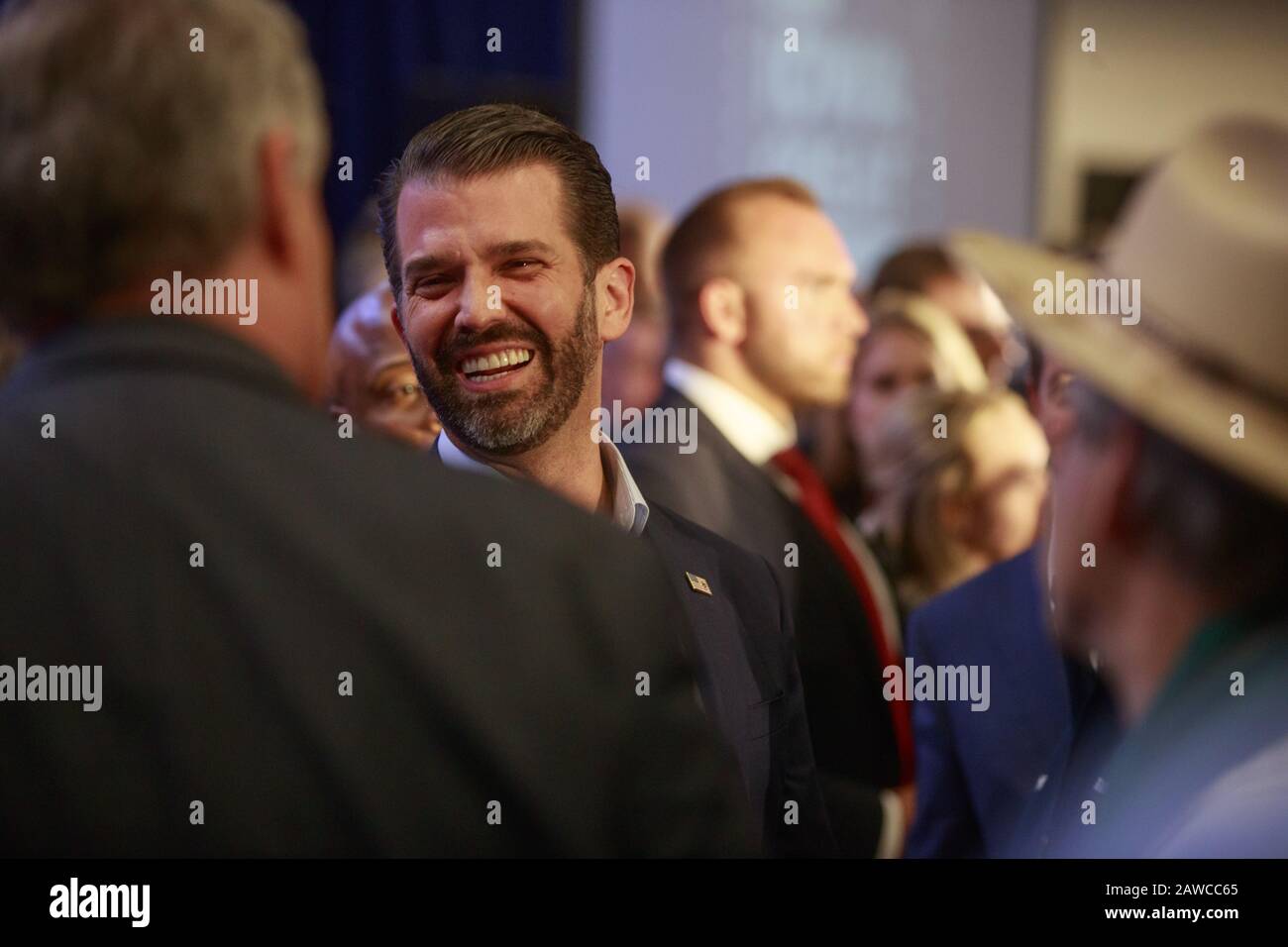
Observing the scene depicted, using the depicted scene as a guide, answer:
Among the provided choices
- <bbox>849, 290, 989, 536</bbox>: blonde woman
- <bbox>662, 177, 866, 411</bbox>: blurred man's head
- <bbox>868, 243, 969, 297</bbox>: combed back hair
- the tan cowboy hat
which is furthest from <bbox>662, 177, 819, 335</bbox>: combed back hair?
the tan cowboy hat

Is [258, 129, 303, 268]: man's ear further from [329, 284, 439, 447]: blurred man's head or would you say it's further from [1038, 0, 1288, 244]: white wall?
[1038, 0, 1288, 244]: white wall

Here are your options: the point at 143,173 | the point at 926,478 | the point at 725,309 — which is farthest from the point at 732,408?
the point at 143,173

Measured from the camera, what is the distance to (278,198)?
42.0 inches

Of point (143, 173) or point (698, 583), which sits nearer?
point (143, 173)

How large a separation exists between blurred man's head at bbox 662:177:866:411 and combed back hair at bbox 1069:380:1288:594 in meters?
1.37

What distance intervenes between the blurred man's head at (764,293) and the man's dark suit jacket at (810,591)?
176 mm

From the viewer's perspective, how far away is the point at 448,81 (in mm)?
4266

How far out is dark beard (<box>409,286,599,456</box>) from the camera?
1.84 metres

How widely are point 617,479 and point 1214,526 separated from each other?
87 centimetres

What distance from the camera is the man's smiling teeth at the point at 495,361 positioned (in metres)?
1.85

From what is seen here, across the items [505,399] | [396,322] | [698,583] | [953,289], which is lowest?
[698,583]

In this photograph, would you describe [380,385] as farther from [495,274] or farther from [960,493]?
[960,493]

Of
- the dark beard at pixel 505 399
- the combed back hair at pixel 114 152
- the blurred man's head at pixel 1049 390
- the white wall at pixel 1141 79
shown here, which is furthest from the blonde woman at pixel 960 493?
the white wall at pixel 1141 79
